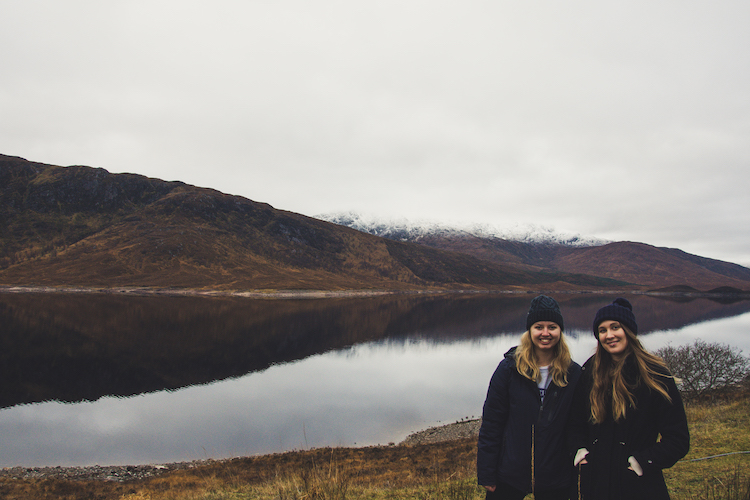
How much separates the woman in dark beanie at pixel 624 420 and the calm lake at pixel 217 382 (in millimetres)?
17683

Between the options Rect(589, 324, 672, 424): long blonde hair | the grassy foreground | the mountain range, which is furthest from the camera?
the mountain range

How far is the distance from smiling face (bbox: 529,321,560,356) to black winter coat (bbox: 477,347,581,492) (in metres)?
0.27

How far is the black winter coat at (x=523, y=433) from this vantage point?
12.2 ft

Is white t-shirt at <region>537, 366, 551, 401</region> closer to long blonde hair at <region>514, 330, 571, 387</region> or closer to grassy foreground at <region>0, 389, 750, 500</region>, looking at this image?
long blonde hair at <region>514, 330, 571, 387</region>

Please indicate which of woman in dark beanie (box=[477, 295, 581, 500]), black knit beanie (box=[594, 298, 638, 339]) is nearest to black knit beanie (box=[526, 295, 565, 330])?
woman in dark beanie (box=[477, 295, 581, 500])

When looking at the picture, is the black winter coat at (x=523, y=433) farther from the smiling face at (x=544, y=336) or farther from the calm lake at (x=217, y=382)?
the calm lake at (x=217, y=382)

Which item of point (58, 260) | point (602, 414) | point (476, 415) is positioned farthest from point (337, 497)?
point (58, 260)

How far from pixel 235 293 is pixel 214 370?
75.3 meters

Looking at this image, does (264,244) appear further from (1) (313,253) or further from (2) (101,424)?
(2) (101,424)

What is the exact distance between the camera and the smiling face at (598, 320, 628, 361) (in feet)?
11.5

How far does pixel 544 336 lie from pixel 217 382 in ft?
97.3

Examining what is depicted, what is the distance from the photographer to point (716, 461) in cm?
825

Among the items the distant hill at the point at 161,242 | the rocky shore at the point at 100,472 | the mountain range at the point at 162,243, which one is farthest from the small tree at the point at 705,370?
the distant hill at the point at 161,242

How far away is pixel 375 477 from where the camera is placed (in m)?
11.4
